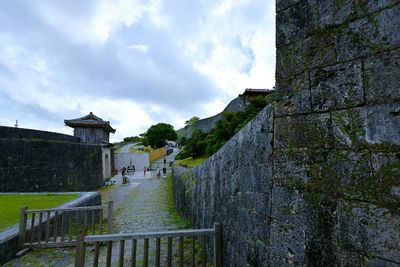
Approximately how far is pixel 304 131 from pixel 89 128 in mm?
22988

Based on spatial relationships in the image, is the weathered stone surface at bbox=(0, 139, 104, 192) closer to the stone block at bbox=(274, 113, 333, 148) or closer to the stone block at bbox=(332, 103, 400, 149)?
the stone block at bbox=(274, 113, 333, 148)

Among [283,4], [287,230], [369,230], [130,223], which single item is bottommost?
[130,223]

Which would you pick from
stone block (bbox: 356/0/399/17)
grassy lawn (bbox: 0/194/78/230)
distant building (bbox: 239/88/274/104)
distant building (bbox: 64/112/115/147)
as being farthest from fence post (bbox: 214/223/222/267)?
distant building (bbox: 64/112/115/147)

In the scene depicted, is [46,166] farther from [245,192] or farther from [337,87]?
[337,87]

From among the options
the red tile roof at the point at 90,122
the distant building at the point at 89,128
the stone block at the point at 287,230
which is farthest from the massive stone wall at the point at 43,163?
the stone block at the point at 287,230

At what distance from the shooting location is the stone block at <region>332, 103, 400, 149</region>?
3.86ft

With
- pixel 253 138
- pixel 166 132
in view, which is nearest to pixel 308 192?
pixel 253 138

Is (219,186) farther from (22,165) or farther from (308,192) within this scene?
(22,165)

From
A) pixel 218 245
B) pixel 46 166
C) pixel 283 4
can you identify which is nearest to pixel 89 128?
pixel 46 166

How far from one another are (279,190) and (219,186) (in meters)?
1.84

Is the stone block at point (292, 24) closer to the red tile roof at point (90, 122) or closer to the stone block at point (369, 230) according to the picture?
the stone block at point (369, 230)

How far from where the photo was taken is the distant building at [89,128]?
21.3m

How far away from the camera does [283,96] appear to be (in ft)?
5.76

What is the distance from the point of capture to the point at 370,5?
4.37 ft
